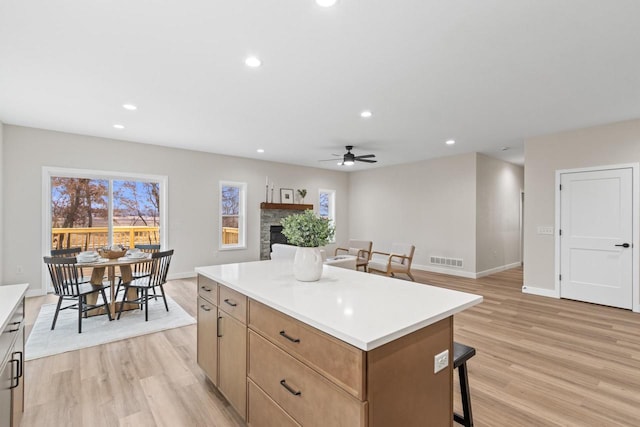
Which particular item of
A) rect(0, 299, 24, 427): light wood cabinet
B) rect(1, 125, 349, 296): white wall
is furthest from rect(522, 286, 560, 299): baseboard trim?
rect(0, 299, 24, 427): light wood cabinet

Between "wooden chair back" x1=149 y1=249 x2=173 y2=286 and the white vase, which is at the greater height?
the white vase

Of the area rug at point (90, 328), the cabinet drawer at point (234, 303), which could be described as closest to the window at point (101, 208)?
the area rug at point (90, 328)

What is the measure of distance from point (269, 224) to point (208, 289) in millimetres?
5199

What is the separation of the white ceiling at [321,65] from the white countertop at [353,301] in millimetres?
1776

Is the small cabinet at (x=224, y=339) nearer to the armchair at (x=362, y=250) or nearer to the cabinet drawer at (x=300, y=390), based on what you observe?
the cabinet drawer at (x=300, y=390)

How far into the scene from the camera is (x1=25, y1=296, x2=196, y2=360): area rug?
2.96m

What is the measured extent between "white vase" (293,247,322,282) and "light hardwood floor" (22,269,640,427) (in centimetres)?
102

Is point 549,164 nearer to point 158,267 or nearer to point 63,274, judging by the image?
point 158,267

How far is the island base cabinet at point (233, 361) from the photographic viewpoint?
175 centimetres

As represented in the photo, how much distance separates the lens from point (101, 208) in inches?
210

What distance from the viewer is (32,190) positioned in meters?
4.67

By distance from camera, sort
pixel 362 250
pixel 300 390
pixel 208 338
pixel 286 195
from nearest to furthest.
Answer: pixel 300 390
pixel 208 338
pixel 362 250
pixel 286 195

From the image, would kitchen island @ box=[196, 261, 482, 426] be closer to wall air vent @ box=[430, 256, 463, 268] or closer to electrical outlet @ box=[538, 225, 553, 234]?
electrical outlet @ box=[538, 225, 553, 234]

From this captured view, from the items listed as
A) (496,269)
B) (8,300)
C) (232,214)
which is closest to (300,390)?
(8,300)
